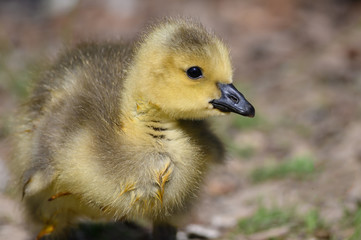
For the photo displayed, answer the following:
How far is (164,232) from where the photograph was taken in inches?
118

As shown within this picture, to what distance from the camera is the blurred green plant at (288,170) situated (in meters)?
3.89

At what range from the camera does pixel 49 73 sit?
10.1ft

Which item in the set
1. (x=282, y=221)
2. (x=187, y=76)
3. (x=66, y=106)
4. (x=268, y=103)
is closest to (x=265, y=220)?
(x=282, y=221)

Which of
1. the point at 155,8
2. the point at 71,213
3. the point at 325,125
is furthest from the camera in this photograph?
the point at 155,8

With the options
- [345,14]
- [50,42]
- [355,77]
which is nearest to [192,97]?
[355,77]

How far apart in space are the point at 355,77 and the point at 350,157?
174cm

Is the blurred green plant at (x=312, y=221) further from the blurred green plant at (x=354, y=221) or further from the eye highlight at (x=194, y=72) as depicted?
the eye highlight at (x=194, y=72)

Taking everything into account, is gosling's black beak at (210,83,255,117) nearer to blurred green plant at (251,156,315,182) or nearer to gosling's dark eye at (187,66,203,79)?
gosling's dark eye at (187,66,203,79)

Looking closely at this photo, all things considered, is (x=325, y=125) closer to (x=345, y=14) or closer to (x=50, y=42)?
(x=345, y=14)

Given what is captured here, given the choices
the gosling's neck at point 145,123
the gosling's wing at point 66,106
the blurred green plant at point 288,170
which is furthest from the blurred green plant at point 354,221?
the gosling's wing at point 66,106

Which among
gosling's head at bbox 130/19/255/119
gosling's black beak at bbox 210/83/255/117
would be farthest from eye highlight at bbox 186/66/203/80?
gosling's black beak at bbox 210/83/255/117

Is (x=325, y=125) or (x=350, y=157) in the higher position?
(x=325, y=125)

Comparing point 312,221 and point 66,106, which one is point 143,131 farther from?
point 312,221

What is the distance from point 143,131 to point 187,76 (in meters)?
0.32
